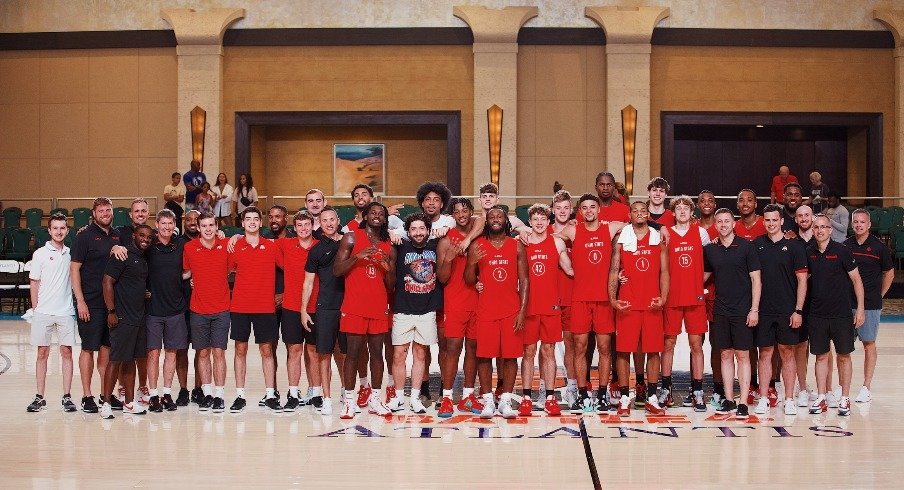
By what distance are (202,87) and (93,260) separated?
14066mm

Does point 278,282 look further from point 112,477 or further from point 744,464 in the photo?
point 744,464

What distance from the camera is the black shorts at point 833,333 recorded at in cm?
949

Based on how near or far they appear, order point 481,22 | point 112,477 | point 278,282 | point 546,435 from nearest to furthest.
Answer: point 112,477
point 546,435
point 278,282
point 481,22

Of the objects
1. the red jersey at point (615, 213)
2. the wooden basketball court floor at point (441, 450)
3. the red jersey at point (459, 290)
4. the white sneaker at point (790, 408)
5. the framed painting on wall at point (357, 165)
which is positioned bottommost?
the wooden basketball court floor at point (441, 450)

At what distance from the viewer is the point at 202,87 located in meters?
22.9

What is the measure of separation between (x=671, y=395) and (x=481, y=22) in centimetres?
1418

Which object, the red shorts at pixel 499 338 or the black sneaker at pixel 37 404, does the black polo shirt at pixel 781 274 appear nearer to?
the red shorts at pixel 499 338

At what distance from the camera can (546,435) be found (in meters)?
8.46

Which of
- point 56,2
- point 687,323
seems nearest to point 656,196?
point 687,323

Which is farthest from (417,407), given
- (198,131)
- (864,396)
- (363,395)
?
(198,131)

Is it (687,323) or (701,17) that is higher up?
(701,17)

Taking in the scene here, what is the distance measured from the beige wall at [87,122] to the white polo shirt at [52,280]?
1402 centimetres

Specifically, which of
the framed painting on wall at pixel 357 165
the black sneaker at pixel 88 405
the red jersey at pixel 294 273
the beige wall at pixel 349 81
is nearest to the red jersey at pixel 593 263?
the red jersey at pixel 294 273

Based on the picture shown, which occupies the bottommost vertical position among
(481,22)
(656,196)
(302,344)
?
(302,344)
